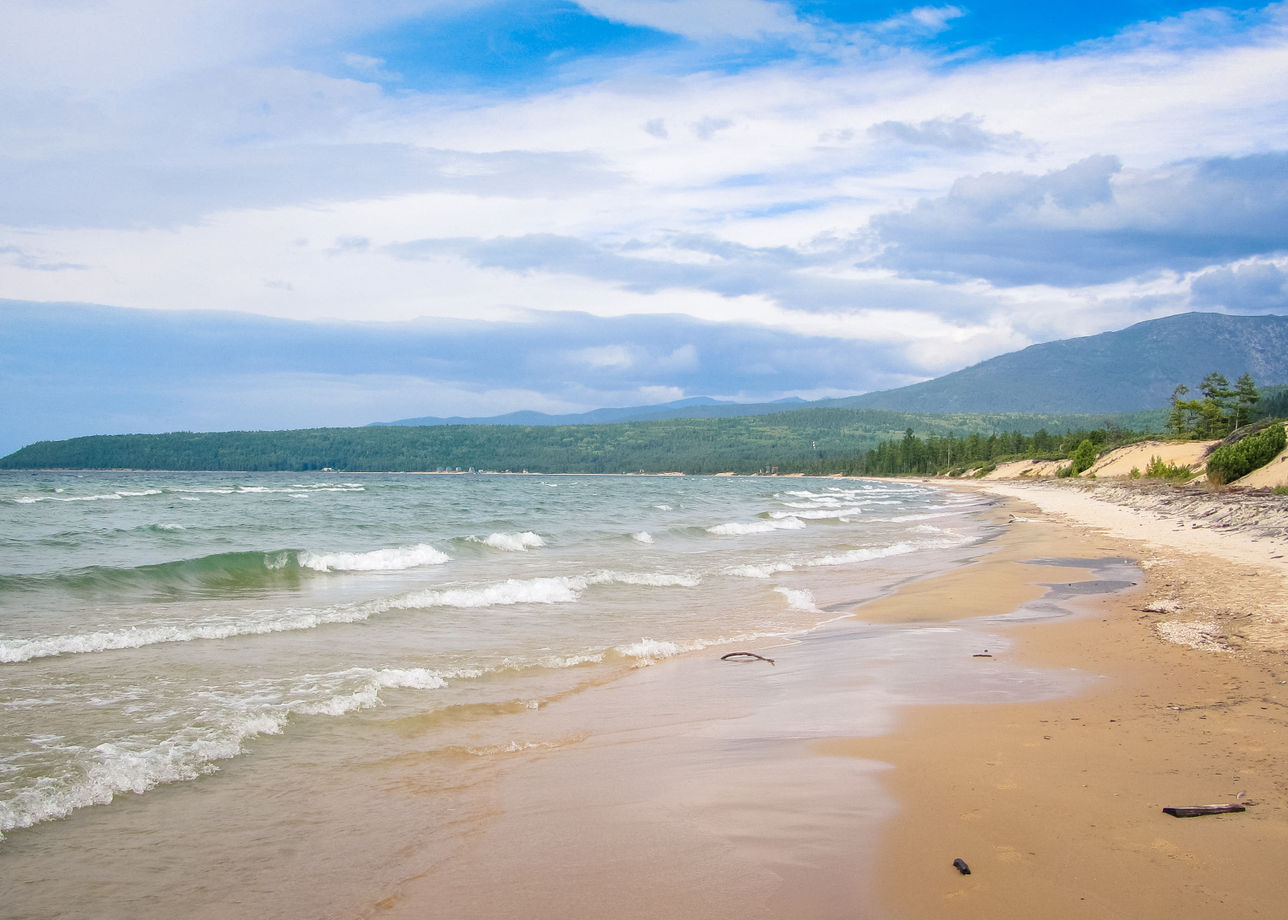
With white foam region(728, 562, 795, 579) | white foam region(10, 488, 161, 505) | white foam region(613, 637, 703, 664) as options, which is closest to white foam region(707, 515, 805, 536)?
white foam region(728, 562, 795, 579)

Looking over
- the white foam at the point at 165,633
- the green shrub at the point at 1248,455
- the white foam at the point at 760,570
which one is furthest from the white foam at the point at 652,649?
the green shrub at the point at 1248,455

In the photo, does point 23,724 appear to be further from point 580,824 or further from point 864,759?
point 864,759

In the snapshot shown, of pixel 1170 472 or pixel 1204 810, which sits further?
pixel 1170 472

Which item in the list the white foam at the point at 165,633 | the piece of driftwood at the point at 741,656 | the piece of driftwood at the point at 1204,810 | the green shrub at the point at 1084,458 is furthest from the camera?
the green shrub at the point at 1084,458

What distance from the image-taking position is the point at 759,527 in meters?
33.9

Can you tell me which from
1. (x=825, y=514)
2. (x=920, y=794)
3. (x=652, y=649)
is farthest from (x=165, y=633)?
(x=825, y=514)

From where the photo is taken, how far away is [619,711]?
319 inches

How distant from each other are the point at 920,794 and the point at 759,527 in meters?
28.7

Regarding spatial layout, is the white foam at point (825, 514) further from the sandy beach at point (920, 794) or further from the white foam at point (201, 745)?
the white foam at point (201, 745)

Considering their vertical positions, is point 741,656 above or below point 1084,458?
below

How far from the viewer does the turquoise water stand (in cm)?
555

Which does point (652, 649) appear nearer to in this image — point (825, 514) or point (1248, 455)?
point (825, 514)

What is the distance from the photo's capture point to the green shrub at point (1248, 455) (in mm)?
34469

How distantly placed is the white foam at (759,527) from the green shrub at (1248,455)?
62.3 ft
